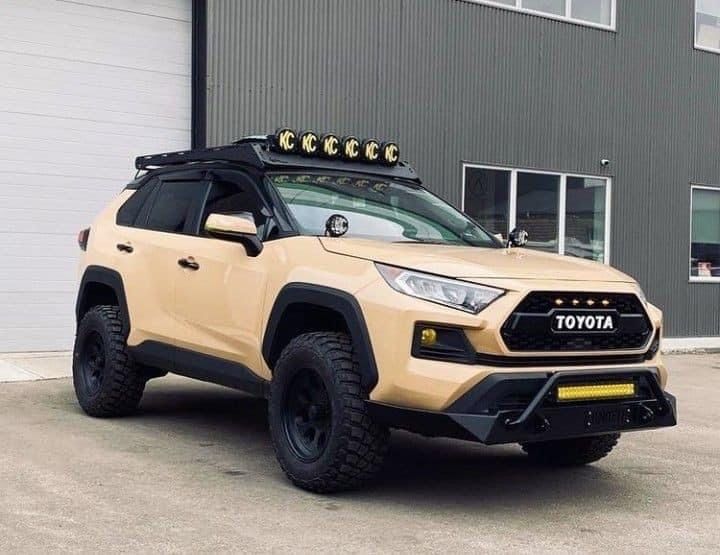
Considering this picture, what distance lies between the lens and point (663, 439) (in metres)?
7.38

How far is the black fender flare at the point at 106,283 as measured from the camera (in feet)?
22.9

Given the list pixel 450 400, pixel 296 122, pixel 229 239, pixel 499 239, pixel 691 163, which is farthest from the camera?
pixel 691 163

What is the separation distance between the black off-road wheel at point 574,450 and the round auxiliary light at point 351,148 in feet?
7.19

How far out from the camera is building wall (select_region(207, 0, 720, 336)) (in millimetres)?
11852

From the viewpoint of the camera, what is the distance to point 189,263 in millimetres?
6270

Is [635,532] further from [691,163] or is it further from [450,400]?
[691,163]

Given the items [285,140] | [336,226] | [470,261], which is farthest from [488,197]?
[470,261]

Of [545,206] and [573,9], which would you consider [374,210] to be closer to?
[545,206]

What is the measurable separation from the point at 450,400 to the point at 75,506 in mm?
1973

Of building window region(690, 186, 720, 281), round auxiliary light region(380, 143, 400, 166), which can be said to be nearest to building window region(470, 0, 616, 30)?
building window region(690, 186, 720, 281)

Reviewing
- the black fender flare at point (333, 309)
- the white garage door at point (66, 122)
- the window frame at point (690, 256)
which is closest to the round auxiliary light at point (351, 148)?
the black fender flare at point (333, 309)

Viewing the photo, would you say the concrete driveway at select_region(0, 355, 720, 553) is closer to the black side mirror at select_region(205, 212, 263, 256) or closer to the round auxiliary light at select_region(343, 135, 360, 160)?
the black side mirror at select_region(205, 212, 263, 256)

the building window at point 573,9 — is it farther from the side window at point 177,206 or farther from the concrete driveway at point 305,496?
the concrete driveway at point 305,496

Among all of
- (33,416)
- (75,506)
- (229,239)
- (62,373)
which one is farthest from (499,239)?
(62,373)
